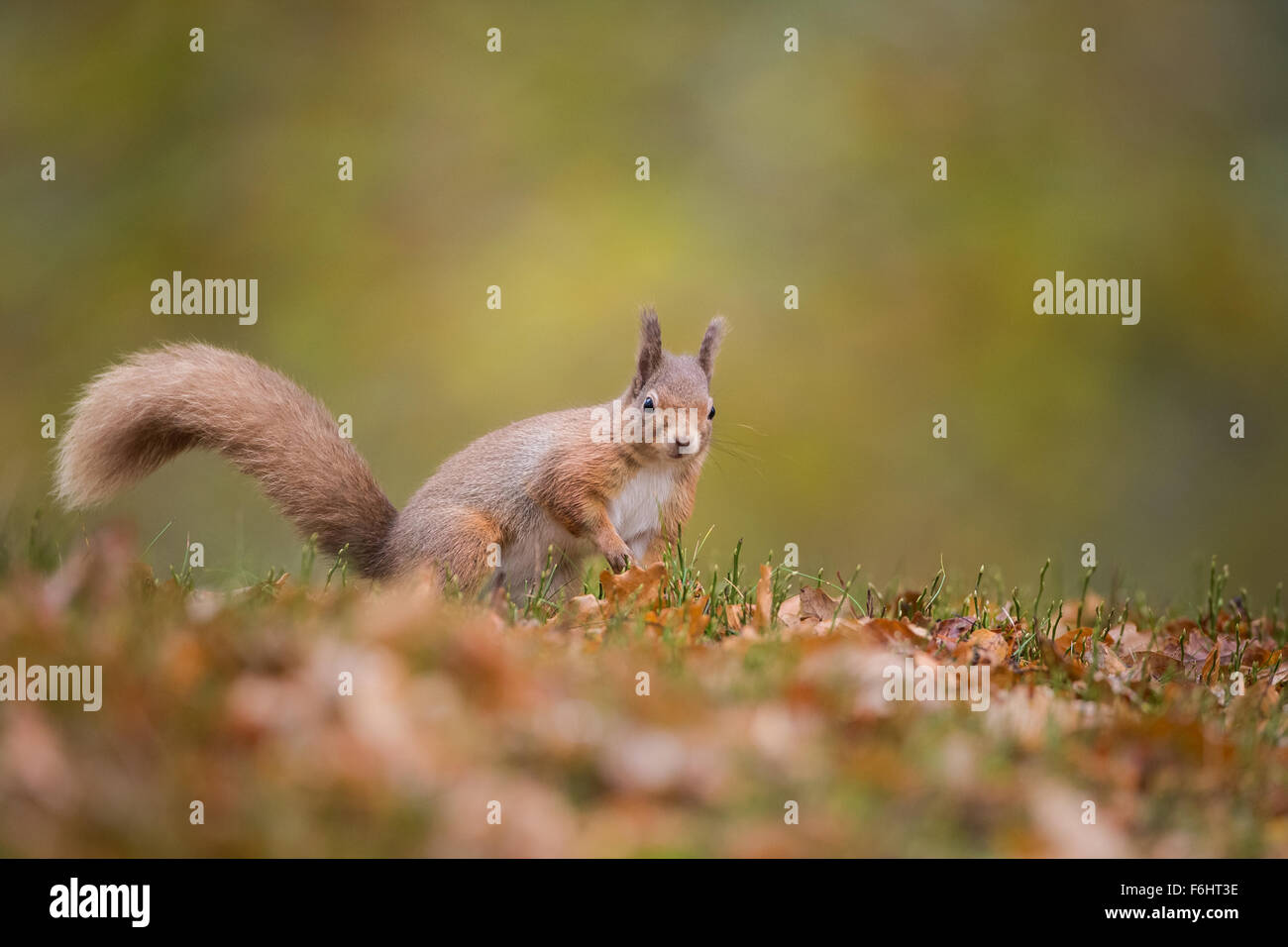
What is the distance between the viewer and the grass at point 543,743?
2.02m

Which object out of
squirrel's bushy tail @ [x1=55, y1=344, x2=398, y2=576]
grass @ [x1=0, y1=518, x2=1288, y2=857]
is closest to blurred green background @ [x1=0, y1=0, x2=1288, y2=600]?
squirrel's bushy tail @ [x1=55, y1=344, x2=398, y2=576]

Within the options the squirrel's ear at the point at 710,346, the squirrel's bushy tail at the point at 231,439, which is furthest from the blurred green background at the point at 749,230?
the squirrel's ear at the point at 710,346

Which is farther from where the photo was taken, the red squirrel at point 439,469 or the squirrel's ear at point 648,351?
the squirrel's ear at point 648,351

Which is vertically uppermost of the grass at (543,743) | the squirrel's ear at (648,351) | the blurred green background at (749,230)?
the blurred green background at (749,230)

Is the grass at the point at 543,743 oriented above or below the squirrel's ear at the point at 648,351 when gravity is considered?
below

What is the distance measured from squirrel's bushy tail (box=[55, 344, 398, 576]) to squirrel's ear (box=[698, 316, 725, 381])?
4.35ft

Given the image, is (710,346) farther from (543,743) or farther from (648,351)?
(543,743)

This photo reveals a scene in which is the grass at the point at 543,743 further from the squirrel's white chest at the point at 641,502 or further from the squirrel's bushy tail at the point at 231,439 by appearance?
the squirrel's white chest at the point at 641,502

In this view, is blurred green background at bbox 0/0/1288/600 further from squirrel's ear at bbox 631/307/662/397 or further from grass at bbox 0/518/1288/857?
grass at bbox 0/518/1288/857

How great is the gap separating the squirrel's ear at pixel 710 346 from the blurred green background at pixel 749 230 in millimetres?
5056

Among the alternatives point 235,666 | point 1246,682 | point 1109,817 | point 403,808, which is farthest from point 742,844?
point 1246,682

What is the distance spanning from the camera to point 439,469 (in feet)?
16.1

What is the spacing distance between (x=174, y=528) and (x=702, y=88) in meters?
7.93

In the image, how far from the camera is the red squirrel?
168 inches
